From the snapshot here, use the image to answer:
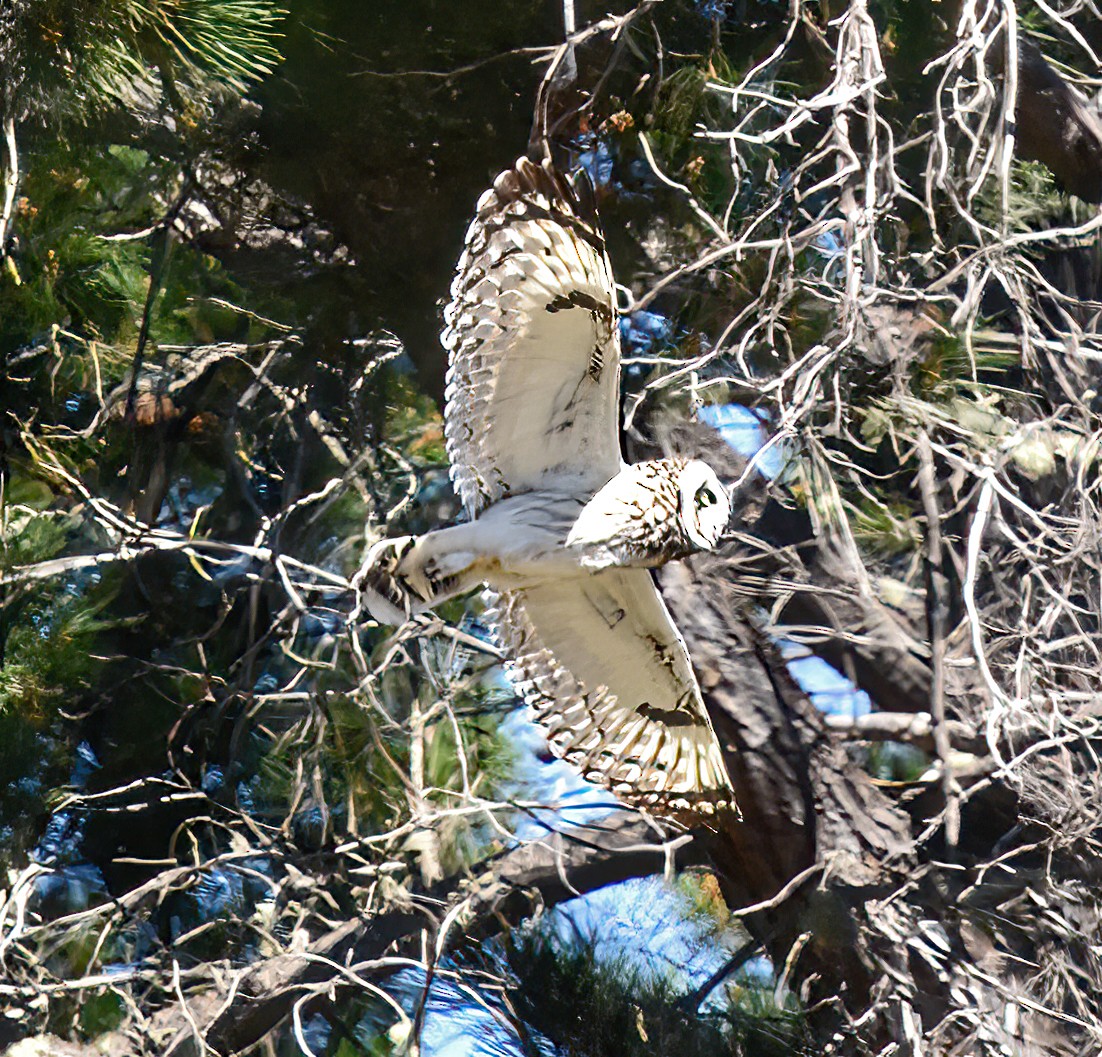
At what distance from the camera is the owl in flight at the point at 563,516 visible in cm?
103

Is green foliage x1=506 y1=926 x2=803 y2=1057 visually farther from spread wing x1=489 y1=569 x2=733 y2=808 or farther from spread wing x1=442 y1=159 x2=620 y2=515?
spread wing x1=442 y1=159 x2=620 y2=515

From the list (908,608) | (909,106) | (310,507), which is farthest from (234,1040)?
(909,106)

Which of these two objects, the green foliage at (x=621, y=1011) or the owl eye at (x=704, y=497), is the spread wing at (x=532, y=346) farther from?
the green foliage at (x=621, y=1011)

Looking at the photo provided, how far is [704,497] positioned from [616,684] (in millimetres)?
275

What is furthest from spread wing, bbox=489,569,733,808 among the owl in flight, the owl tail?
the owl tail

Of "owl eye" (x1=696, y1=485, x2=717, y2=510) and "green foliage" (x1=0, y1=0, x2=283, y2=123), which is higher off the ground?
"green foliage" (x1=0, y1=0, x2=283, y2=123)

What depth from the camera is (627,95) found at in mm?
1582

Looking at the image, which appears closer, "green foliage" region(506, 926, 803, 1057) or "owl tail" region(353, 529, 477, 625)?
"owl tail" region(353, 529, 477, 625)

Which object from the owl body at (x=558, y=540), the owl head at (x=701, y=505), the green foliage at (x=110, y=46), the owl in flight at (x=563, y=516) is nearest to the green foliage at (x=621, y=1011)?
the owl in flight at (x=563, y=516)

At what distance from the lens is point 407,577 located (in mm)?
1159

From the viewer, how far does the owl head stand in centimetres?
105

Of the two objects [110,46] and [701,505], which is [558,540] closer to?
[701,505]

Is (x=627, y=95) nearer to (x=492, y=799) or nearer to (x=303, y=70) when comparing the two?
(x=303, y=70)

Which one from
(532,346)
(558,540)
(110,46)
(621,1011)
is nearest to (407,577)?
(558,540)
